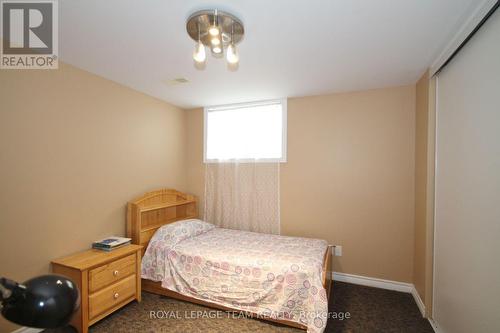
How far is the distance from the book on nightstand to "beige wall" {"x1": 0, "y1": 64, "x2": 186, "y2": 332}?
0.36 feet

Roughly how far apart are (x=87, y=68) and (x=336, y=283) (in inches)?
151

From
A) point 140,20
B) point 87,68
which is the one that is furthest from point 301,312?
point 87,68

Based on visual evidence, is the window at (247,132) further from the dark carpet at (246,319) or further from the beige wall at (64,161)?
the dark carpet at (246,319)

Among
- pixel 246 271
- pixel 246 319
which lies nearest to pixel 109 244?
pixel 246 271

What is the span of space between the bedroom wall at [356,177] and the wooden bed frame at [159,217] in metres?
0.58

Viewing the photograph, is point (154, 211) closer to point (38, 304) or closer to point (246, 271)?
point (246, 271)

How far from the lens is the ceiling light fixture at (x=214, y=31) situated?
162cm

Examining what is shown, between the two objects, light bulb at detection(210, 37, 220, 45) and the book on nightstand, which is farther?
the book on nightstand

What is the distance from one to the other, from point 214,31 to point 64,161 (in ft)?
6.37

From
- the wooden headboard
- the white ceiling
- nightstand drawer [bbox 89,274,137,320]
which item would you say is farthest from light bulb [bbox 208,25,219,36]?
nightstand drawer [bbox 89,274,137,320]

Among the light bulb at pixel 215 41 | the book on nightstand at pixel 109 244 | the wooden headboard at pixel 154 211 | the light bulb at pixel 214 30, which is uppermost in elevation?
the light bulb at pixel 214 30

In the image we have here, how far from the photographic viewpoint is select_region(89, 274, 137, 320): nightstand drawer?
212cm

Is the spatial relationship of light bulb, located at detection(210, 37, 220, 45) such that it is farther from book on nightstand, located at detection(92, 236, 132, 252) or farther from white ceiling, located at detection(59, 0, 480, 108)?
book on nightstand, located at detection(92, 236, 132, 252)

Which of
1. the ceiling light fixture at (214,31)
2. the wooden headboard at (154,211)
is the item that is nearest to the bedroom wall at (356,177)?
the wooden headboard at (154,211)
